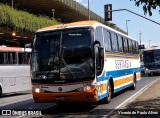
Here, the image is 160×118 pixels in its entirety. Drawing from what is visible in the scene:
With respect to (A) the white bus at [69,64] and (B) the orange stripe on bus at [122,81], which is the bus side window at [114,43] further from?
A: (A) the white bus at [69,64]

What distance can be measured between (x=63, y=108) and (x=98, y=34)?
334cm

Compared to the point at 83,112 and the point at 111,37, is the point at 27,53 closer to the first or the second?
the point at 111,37

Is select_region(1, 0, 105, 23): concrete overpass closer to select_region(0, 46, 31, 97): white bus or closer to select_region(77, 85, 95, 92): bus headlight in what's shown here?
select_region(0, 46, 31, 97): white bus

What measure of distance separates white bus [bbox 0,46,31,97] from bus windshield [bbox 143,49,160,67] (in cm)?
2333

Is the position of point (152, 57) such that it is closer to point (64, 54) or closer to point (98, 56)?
point (98, 56)

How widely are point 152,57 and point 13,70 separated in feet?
83.4

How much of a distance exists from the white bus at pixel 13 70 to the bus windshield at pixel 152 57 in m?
23.3

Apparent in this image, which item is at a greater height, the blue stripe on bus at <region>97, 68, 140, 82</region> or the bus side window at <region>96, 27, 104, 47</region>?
the bus side window at <region>96, 27, 104, 47</region>

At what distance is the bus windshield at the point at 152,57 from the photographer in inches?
1802

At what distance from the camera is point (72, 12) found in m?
59.0

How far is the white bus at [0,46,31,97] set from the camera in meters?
23.2

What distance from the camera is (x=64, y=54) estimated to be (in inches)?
552

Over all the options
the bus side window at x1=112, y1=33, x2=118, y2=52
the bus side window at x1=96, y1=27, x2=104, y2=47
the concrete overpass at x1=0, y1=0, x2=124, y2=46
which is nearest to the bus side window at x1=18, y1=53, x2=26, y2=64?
the bus side window at x1=112, y1=33, x2=118, y2=52

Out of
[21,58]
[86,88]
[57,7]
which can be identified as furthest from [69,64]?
[57,7]
